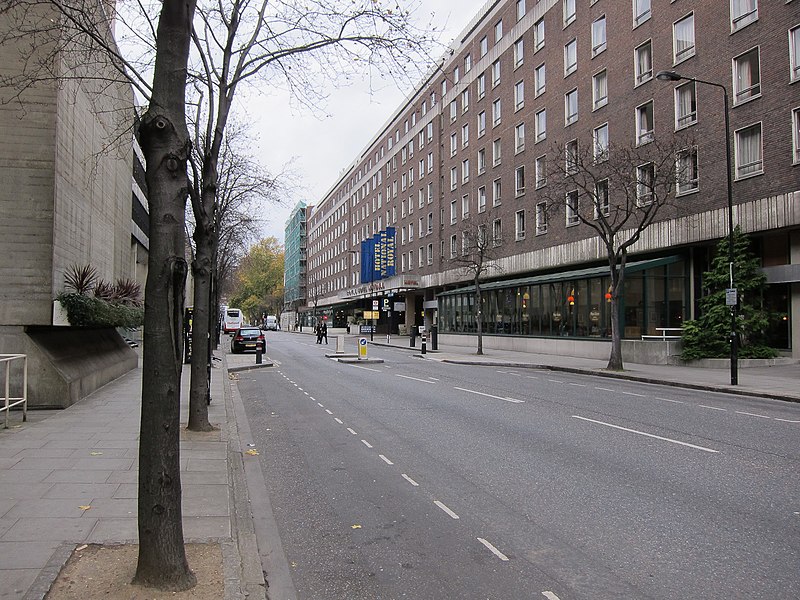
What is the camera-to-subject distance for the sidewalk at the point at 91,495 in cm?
431

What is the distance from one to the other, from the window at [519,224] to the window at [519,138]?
4127 mm

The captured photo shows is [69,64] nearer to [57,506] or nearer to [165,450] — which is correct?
[57,506]

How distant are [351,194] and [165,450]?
8902cm

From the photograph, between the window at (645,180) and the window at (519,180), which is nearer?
the window at (645,180)

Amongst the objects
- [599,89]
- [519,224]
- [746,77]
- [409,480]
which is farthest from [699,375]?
[519,224]

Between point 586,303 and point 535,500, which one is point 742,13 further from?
point 535,500

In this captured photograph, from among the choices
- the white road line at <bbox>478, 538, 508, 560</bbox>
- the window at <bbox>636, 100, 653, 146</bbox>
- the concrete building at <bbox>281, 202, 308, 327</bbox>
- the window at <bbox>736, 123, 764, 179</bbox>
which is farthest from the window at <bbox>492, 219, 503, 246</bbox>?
the concrete building at <bbox>281, 202, 308, 327</bbox>

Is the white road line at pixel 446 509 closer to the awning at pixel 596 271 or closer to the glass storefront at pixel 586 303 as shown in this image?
the awning at pixel 596 271

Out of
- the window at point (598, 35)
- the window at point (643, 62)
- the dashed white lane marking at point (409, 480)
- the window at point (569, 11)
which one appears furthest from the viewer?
the window at point (569, 11)

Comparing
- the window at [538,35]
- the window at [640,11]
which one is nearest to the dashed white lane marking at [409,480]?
the window at [640,11]

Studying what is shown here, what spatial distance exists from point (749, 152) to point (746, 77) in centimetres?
294

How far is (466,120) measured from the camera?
1982 inches

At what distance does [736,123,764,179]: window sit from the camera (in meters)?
23.9

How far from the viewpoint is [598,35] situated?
111 ft
